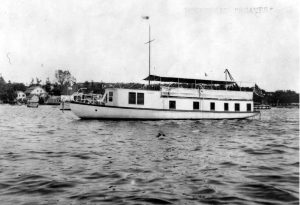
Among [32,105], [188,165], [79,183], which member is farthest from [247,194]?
[32,105]

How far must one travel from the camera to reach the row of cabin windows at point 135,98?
28.8 meters

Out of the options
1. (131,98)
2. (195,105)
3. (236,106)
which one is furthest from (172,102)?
(236,106)

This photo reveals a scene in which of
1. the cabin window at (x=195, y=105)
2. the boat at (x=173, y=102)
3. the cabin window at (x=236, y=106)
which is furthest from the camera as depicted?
the cabin window at (x=236, y=106)

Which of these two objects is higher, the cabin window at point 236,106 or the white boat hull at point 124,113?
the cabin window at point 236,106

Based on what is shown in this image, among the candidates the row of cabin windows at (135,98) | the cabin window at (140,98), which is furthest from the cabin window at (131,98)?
the cabin window at (140,98)

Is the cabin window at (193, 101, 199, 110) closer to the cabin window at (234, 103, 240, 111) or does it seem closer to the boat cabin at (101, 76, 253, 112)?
the boat cabin at (101, 76, 253, 112)

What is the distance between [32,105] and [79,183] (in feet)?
275

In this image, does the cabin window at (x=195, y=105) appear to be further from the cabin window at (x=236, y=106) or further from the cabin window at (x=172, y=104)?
the cabin window at (x=236, y=106)

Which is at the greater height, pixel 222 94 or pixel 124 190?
pixel 222 94

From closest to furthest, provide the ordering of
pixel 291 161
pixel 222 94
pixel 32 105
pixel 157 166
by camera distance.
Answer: pixel 157 166 < pixel 291 161 < pixel 222 94 < pixel 32 105

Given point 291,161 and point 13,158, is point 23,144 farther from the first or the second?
point 291,161

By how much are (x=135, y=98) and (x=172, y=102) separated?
A: 12.2 feet

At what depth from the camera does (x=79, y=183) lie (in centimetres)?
757

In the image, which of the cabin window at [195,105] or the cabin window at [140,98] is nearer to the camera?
the cabin window at [140,98]
